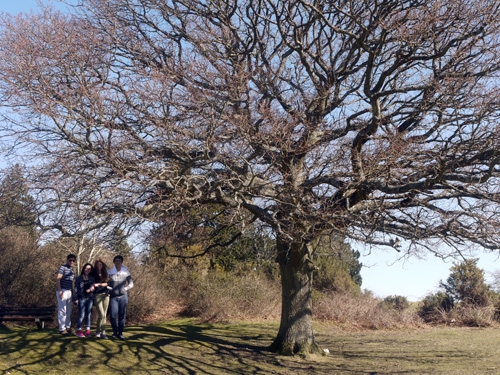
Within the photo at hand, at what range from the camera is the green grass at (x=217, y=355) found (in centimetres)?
984

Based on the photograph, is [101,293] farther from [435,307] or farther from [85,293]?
[435,307]

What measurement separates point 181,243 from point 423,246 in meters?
6.58

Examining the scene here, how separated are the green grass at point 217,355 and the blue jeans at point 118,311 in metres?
0.40

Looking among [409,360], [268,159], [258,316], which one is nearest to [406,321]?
[258,316]

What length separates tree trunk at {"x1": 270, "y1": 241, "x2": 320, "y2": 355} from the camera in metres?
12.0

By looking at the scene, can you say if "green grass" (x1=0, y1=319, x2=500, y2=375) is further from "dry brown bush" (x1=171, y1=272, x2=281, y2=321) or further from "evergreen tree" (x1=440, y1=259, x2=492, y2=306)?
"evergreen tree" (x1=440, y1=259, x2=492, y2=306)

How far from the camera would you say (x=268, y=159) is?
11516 millimetres

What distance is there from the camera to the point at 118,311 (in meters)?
11.8

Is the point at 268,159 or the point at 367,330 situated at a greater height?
the point at 268,159

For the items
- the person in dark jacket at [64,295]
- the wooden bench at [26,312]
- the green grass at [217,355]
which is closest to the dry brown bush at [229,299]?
the green grass at [217,355]

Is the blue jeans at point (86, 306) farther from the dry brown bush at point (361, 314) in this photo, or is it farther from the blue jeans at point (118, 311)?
the dry brown bush at point (361, 314)

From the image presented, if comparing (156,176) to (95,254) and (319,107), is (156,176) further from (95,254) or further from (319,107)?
(95,254)

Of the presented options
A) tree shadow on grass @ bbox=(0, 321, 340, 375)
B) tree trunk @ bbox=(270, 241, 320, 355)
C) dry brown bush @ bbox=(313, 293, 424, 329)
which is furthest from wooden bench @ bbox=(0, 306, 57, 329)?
dry brown bush @ bbox=(313, 293, 424, 329)

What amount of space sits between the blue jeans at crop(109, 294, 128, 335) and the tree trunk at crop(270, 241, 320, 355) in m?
3.48
